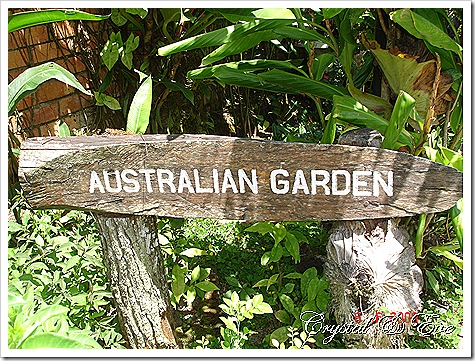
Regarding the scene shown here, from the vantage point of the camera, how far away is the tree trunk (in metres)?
1.55

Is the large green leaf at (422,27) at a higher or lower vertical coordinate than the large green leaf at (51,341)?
higher

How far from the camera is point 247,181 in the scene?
1431mm

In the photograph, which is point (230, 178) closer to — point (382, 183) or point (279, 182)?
point (279, 182)

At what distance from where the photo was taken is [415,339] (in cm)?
184

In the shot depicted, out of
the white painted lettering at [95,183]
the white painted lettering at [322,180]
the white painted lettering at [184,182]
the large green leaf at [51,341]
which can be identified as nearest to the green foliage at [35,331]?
the large green leaf at [51,341]

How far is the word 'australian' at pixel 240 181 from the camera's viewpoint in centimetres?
142

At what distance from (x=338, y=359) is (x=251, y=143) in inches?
26.3

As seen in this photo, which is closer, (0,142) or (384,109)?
(0,142)

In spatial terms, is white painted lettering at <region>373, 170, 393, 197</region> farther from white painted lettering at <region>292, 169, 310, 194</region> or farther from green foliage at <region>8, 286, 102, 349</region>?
green foliage at <region>8, 286, 102, 349</region>

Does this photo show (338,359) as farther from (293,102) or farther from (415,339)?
(293,102)

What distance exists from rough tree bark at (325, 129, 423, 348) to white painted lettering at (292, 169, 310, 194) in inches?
9.0

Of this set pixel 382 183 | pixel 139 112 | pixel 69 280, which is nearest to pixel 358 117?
pixel 382 183

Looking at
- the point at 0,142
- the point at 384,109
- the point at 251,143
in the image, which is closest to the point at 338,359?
the point at 251,143

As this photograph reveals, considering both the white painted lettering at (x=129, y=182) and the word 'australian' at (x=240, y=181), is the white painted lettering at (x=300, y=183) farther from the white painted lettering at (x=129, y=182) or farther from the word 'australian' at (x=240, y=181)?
the white painted lettering at (x=129, y=182)
